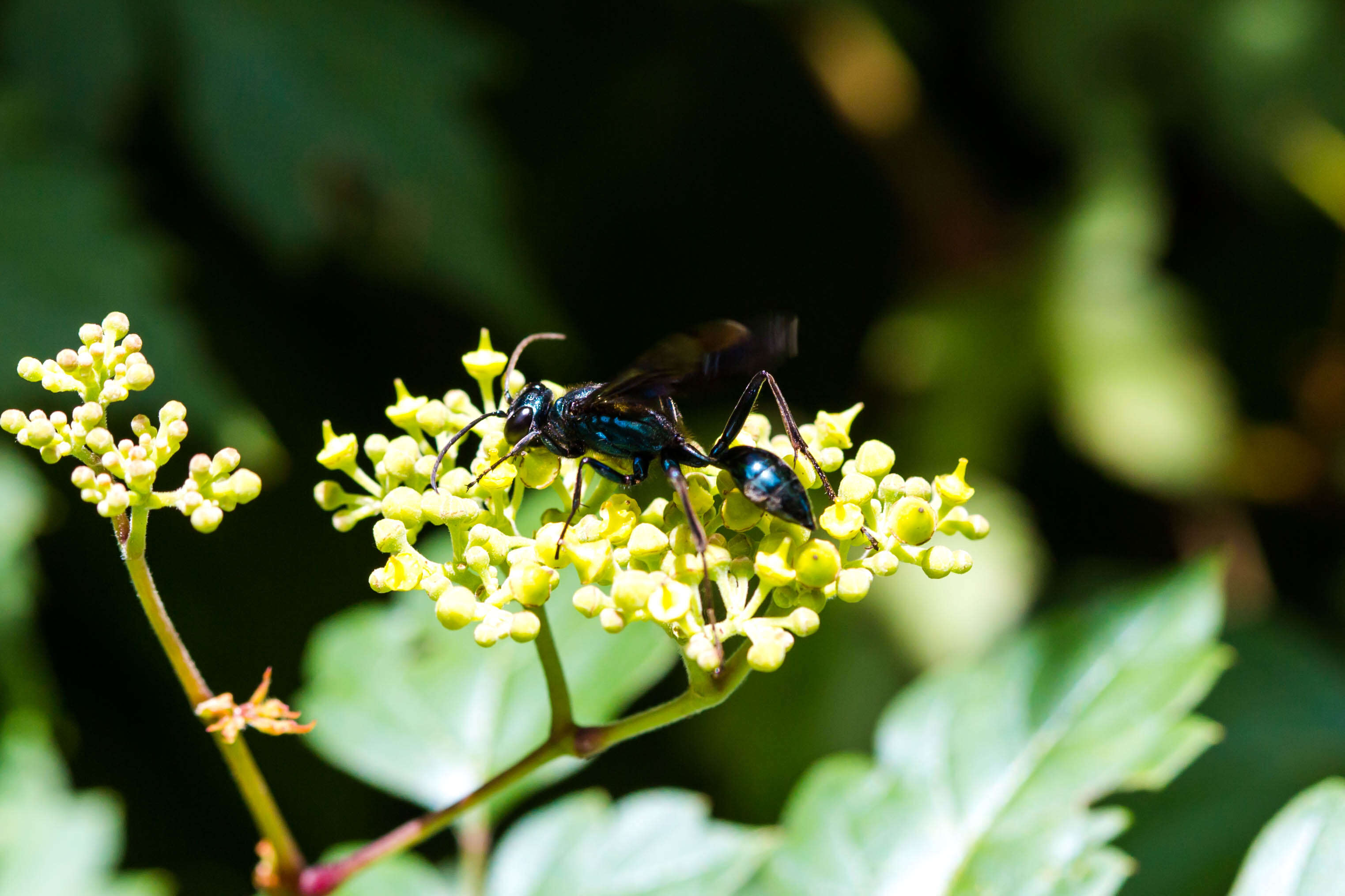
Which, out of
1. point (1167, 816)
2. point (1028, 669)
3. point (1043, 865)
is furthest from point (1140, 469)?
point (1043, 865)

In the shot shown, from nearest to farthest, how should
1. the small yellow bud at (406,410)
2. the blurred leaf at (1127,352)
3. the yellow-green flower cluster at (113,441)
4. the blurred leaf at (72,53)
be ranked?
the yellow-green flower cluster at (113,441), the small yellow bud at (406,410), the blurred leaf at (72,53), the blurred leaf at (1127,352)

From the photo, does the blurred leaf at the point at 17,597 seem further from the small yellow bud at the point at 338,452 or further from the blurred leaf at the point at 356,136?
the small yellow bud at the point at 338,452

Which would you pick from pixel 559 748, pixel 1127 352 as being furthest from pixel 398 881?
pixel 1127 352

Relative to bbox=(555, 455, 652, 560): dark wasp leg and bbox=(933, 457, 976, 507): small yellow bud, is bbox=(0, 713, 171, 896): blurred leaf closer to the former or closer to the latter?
bbox=(555, 455, 652, 560): dark wasp leg

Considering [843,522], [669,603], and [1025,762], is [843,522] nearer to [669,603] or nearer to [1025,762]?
[669,603]

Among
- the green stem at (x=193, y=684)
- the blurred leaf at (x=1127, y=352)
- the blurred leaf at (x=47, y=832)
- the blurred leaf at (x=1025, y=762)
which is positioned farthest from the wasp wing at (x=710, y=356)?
the blurred leaf at (x=1127, y=352)

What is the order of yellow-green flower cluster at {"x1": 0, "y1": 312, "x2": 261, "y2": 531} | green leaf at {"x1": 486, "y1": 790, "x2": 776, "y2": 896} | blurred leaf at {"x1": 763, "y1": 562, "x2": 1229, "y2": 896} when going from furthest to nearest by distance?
green leaf at {"x1": 486, "y1": 790, "x2": 776, "y2": 896} < blurred leaf at {"x1": 763, "y1": 562, "x2": 1229, "y2": 896} < yellow-green flower cluster at {"x1": 0, "y1": 312, "x2": 261, "y2": 531}

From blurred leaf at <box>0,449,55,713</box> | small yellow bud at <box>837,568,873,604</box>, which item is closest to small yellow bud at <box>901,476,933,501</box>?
small yellow bud at <box>837,568,873,604</box>
